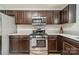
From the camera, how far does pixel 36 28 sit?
474cm

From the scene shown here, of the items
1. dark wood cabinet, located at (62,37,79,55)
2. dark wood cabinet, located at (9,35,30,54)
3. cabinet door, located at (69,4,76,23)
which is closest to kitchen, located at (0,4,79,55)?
dark wood cabinet, located at (9,35,30,54)

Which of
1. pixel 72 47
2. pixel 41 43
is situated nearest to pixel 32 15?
pixel 41 43

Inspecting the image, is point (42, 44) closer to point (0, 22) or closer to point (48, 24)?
point (48, 24)

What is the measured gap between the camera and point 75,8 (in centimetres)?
338

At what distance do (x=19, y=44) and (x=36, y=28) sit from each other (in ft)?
3.03

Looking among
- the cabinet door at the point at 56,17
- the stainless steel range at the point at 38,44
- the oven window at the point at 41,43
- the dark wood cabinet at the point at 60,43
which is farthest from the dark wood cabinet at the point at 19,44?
the cabinet door at the point at 56,17

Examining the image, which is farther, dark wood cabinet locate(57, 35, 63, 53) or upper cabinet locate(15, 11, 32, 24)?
upper cabinet locate(15, 11, 32, 24)

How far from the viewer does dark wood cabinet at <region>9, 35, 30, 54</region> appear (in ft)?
13.9

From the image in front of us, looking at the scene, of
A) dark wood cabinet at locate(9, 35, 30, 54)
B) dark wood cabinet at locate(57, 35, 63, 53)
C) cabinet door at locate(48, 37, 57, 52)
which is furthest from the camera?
cabinet door at locate(48, 37, 57, 52)

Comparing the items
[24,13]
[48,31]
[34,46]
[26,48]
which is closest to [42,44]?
[34,46]

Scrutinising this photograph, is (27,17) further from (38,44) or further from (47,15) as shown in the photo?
(38,44)

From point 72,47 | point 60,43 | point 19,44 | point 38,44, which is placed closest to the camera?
point 72,47

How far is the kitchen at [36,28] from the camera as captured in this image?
4.07 meters

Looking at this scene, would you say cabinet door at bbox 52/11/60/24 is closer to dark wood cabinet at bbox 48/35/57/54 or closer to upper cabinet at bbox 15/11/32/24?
dark wood cabinet at bbox 48/35/57/54
